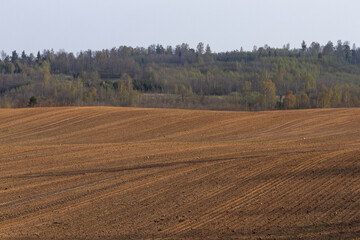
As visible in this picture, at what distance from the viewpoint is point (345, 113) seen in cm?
3344

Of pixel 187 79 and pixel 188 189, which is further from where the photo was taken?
pixel 187 79

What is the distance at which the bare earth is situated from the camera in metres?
9.82

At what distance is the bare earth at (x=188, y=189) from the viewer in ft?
32.2

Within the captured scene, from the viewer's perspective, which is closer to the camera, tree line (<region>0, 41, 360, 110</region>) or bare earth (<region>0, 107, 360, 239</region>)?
bare earth (<region>0, 107, 360, 239</region>)

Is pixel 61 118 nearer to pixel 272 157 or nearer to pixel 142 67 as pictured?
pixel 272 157

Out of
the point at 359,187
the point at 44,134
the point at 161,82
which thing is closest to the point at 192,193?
the point at 359,187

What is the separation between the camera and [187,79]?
428 ft

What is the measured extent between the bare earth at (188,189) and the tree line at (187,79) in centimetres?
5337

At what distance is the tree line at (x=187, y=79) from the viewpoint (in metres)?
86.7

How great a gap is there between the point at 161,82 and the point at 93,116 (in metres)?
89.8

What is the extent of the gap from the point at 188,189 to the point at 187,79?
388 ft

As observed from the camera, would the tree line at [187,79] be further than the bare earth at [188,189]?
Yes

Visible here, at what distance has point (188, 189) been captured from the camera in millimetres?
13133

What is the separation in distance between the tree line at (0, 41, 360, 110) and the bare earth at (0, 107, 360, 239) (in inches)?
2101
